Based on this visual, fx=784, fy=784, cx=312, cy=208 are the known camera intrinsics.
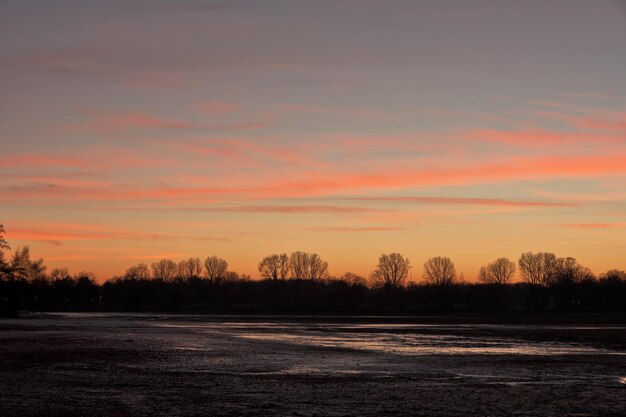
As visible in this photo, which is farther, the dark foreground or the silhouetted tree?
the silhouetted tree

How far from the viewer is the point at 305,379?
1142 inches

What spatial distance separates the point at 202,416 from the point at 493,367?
18.0 meters

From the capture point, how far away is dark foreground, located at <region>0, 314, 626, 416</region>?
22.0 meters

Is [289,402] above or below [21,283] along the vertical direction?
below

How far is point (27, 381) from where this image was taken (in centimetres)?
2725

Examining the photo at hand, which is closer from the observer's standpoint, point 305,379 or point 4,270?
point 305,379

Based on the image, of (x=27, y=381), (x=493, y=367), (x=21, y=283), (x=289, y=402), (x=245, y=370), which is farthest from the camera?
(x=21, y=283)

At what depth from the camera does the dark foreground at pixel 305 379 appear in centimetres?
2200

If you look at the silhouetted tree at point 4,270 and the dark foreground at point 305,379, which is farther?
the silhouetted tree at point 4,270

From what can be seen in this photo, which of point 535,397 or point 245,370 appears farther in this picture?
point 245,370

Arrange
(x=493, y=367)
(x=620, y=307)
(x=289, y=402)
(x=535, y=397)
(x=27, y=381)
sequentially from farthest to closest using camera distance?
1. (x=620, y=307)
2. (x=493, y=367)
3. (x=27, y=381)
4. (x=535, y=397)
5. (x=289, y=402)

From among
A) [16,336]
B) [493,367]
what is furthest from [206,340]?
[493,367]

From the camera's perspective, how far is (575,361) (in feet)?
125

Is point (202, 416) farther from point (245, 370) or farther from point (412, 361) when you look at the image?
point (412, 361)
